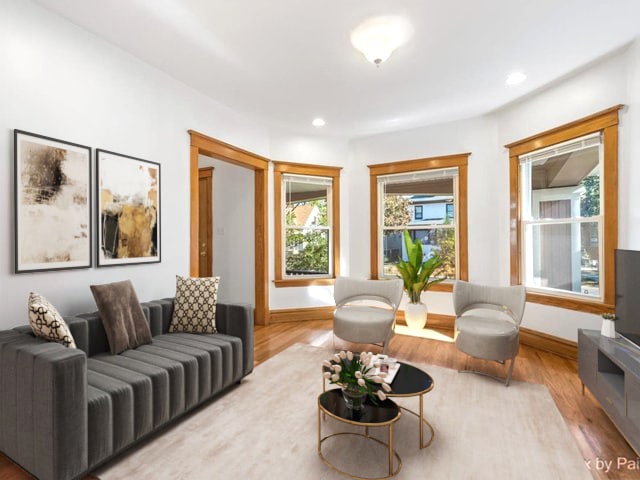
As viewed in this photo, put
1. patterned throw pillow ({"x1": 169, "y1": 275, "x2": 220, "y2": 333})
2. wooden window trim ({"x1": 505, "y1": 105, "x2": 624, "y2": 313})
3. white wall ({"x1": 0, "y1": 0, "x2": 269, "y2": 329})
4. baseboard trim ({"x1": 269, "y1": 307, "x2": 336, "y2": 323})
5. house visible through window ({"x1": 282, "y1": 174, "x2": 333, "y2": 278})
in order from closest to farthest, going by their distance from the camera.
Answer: white wall ({"x1": 0, "y1": 0, "x2": 269, "y2": 329})
patterned throw pillow ({"x1": 169, "y1": 275, "x2": 220, "y2": 333})
wooden window trim ({"x1": 505, "y1": 105, "x2": 624, "y2": 313})
baseboard trim ({"x1": 269, "y1": 307, "x2": 336, "y2": 323})
house visible through window ({"x1": 282, "y1": 174, "x2": 333, "y2": 278})

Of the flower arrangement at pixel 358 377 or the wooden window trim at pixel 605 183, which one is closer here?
the flower arrangement at pixel 358 377

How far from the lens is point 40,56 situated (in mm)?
2258

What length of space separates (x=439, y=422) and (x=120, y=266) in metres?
2.76

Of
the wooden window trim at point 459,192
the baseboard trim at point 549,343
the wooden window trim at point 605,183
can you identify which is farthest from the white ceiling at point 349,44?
the baseboard trim at point 549,343

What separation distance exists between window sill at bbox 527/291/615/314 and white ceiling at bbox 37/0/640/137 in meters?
2.23

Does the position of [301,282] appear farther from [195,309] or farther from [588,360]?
[588,360]

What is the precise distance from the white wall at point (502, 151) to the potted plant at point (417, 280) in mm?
420

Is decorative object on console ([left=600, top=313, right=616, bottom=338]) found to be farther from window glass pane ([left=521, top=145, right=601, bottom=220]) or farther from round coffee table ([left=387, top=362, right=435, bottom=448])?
round coffee table ([left=387, top=362, right=435, bottom=448])

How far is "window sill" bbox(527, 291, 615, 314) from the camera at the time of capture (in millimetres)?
3039

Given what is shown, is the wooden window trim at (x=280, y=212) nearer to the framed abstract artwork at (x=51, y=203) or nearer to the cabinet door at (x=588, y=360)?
the framed abstract artwork at (x=51, y=203)

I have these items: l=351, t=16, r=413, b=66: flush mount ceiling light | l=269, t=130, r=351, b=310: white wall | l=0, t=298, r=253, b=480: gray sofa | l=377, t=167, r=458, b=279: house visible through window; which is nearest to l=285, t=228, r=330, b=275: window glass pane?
l=269, t=130, r=351, b=310: white wall

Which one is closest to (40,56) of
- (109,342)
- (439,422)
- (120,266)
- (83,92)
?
(83,92)

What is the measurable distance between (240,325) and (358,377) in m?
1.36

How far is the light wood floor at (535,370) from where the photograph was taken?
6.08 ft
